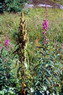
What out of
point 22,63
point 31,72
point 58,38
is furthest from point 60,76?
point 58,38

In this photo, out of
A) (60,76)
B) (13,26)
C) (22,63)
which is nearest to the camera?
(22,63)

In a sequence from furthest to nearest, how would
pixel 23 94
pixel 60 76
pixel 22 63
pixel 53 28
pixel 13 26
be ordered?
pixel 13 26, pixel 53 28, pixel 60 76, pixel 23 94, pixel 22 63

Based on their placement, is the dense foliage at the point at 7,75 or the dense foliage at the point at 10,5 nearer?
the dense foliage at the point at 7,75

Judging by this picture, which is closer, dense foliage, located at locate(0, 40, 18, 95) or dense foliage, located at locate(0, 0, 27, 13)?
dense foliage, located at locate(0, 40, 18, 95)

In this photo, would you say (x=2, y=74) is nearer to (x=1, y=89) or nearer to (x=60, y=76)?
(x=1, y=89)

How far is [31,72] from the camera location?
4469mm

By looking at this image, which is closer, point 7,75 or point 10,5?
point 7,75

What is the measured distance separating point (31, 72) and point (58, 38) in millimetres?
3709

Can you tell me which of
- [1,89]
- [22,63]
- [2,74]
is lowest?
[1,89]

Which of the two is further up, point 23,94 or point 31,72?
point 31,72

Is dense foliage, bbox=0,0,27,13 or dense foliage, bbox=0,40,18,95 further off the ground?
dense foliage, bbox=0,40,18,95

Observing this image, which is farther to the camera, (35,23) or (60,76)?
(35,23)

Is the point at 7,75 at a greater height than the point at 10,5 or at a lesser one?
greater

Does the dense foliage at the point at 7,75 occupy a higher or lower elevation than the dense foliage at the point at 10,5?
higher
